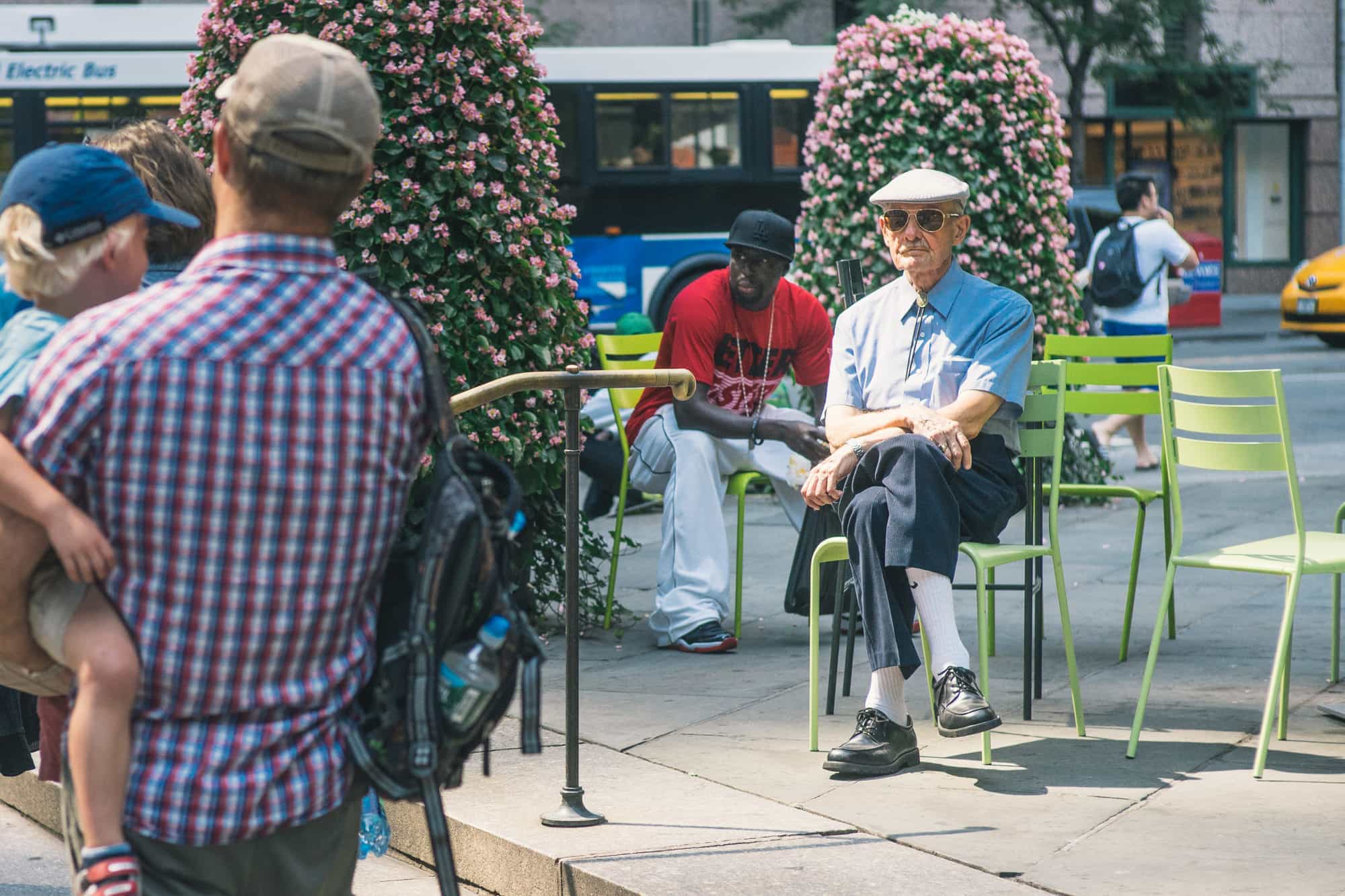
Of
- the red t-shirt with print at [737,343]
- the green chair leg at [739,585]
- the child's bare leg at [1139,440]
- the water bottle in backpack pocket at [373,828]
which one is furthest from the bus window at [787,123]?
the water bottle in backpack pocket at [373,828]

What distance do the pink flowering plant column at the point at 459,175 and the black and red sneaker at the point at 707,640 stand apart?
750 mm

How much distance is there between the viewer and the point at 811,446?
6.12 m

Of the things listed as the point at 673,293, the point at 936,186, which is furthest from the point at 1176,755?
the point at 673,293

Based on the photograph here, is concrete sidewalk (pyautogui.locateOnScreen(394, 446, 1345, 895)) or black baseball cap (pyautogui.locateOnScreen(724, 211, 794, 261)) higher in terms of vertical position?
black baseball cap (pyautogui.locateOnScreen(724, 211, 794, 261))

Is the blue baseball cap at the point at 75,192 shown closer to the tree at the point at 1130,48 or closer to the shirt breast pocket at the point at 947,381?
the shirt breast pocket at the point at 947,381

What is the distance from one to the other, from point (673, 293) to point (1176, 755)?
564 inches

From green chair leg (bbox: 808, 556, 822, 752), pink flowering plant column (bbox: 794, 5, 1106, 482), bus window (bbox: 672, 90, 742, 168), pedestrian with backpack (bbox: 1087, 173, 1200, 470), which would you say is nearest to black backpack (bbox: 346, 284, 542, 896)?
green chair leg (bbox: 808, 556, 822, 752)

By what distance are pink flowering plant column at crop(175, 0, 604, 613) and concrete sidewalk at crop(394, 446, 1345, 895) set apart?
102 cm

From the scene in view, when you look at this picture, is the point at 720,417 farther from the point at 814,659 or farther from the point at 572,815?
the point at 572,815

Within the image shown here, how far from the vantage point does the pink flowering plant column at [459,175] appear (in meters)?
5.60

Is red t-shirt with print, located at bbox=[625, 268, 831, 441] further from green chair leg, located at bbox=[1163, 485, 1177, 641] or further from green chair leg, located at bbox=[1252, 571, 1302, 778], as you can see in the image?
green chair leg, located at bbox=[1252, 571, 1302, 778]

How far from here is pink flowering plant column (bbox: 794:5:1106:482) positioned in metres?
8.47

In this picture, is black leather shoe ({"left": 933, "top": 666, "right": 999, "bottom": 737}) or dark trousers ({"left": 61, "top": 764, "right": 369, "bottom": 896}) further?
black leather shoe ({"left": 933, "top": 666, "right": 999, "bottom": 737})

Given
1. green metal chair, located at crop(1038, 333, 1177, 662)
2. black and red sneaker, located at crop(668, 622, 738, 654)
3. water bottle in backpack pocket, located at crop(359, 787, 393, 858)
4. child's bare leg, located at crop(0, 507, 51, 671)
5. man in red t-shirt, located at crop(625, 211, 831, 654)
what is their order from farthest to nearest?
man in red t-shirt, located at crop(625, 211, 831, 654) < black and red sneaker, located at crop(668, 622, 738, 654) < green metal chair, located at crop(1038, 333, 1177, 662) < water bottle in backpack pocket, located at crop(359, 787, 393, 858) < child's bare leg, located at crop(0, 507, 51, 671)
